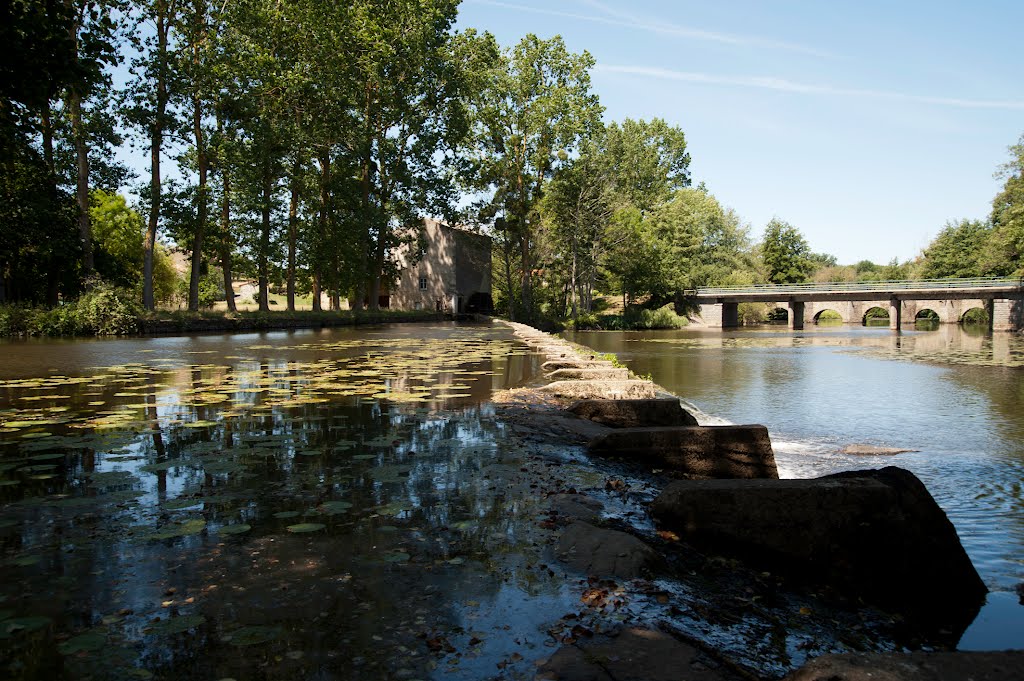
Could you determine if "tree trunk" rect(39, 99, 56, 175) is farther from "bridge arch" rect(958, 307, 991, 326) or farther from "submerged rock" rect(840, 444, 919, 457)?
"bridge arch" rect(958, 307, 991, 326)

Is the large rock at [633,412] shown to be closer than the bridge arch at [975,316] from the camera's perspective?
Yes

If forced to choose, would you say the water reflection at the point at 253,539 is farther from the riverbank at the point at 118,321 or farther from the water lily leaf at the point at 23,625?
the riverbank at the point at 118,321

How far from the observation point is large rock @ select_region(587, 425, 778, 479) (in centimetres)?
663

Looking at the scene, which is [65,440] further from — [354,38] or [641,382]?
[354,38]

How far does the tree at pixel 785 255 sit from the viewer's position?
8350 cm

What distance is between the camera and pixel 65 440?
6746 mm

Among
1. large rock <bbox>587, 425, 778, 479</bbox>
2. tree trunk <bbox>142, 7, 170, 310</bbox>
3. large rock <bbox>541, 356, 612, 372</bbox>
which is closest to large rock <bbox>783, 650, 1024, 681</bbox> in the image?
large rock <bbox>587, 425, 778, 479</bbox>

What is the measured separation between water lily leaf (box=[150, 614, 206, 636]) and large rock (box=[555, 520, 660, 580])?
1863 mm

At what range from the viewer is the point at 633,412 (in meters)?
8.52

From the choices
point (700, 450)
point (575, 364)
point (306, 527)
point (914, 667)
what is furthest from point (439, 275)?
point (914, 667)

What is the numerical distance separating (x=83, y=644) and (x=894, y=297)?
7275 centimetres

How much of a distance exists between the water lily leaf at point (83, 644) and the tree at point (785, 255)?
289ft

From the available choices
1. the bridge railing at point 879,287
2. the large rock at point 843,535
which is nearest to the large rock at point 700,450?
the large rock at point 843,535

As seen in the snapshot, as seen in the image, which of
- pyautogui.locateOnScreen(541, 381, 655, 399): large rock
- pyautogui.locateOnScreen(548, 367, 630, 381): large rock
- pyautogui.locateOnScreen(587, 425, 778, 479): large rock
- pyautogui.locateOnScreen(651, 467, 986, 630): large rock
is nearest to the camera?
pyautogui.locateOnScreen(651, 467, 986, 630): large rock
